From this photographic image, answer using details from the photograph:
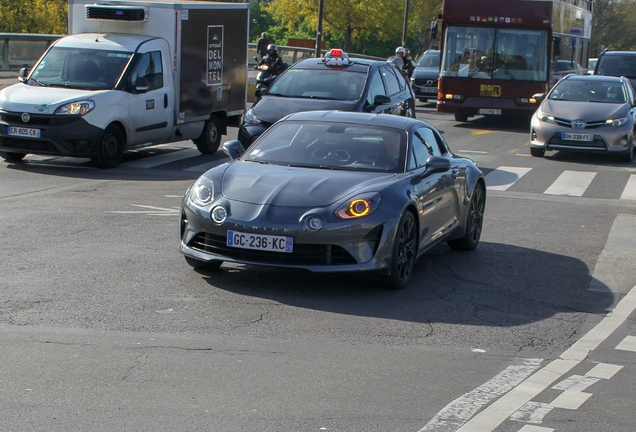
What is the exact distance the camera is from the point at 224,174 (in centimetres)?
859

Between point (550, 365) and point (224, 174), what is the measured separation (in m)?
3.37

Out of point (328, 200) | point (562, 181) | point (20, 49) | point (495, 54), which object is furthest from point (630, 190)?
point (20, 49)

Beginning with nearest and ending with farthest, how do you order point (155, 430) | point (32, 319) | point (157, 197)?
point (155, 430) < point (32, 319) < point (157, 197)

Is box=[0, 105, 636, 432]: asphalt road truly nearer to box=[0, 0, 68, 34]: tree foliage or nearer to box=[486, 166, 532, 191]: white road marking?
box=[486, 166, 532, 191]: white road marking

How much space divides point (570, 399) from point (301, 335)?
1958 mm

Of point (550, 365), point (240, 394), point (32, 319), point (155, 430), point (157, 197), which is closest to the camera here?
point (155, 430)

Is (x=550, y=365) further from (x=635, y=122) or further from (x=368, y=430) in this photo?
(x=635, y=122)

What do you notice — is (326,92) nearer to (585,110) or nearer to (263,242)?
(585,110)

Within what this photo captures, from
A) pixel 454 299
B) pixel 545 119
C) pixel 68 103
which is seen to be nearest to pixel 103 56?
pixel 68 103

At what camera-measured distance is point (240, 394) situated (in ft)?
18.1

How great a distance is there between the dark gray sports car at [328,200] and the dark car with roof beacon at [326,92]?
6.20 meters

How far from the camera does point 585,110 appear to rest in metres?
19.9

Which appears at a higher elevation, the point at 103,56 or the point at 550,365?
the point at 103,56

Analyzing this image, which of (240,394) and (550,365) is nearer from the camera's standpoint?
(240,394)
